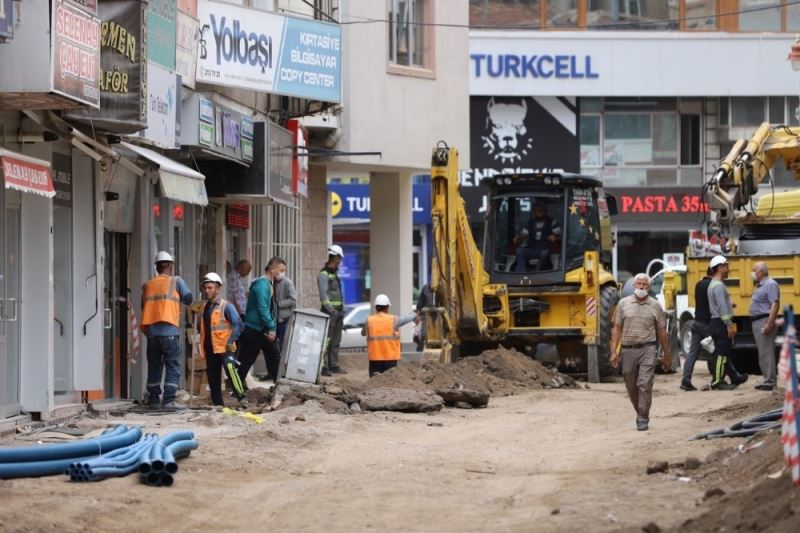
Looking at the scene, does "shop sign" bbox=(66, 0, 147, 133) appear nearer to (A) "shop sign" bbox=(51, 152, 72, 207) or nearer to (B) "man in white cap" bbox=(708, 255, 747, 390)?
(A) "shop sign" bbox=(51, 152, 72, 207)

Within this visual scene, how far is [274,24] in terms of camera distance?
24547 millimetres

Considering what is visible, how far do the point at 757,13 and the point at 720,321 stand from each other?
2971 cm

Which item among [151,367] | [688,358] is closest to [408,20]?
[688,358]

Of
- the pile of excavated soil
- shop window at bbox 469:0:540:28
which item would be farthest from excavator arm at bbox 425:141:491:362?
shop window at bbox 469:0:540:28

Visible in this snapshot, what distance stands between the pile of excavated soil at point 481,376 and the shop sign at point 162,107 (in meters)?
3.70

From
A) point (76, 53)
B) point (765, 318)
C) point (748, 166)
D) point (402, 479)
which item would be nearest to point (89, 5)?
point (76, 53)

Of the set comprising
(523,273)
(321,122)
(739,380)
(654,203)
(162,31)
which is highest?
(162,31)

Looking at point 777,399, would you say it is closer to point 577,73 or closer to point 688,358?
point 688,358

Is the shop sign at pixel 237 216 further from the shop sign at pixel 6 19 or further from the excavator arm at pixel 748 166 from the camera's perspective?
the shop sign at pixel 6 19

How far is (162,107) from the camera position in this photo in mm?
19406

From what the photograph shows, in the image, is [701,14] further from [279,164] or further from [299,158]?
[279,164]

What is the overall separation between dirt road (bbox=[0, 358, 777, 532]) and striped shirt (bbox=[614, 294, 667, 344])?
967 mm

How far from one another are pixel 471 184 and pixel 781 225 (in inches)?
977

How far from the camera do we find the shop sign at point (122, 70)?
16859 millimetres
